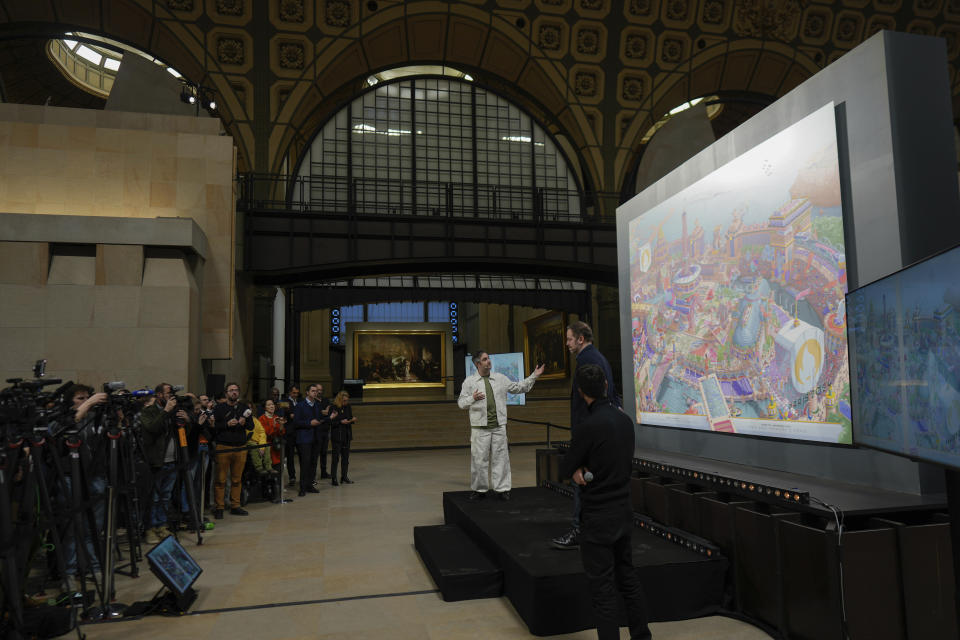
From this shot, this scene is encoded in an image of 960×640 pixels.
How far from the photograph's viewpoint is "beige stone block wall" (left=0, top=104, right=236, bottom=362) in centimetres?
1014

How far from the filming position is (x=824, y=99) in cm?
A: 505

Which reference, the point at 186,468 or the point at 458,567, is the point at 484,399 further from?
the point at 186,468

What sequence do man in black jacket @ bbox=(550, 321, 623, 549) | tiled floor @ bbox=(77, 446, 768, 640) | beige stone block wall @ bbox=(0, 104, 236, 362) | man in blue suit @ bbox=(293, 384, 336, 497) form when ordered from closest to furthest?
tiled floor @ bbox=(77, 446, 768, 640) < man in black jacket @ bbox=(550, 321, 623, 549) < man in blue suit @ bbox=(293, 384, 336, 497) < beige stone block wall @ bbox=(0, 104, 236, 362)

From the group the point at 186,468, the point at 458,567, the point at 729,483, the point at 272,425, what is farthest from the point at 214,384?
the point at 729,483

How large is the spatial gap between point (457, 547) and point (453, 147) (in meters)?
14.8

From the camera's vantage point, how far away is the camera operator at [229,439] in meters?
8.02

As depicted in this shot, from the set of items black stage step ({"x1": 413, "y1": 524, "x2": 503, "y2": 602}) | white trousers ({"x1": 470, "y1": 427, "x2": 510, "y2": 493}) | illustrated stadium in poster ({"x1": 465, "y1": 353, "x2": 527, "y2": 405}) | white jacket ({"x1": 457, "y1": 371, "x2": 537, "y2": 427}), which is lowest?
black stage step ({"x1": 413, "y1": 524, "x2": 503, "y2": 602})

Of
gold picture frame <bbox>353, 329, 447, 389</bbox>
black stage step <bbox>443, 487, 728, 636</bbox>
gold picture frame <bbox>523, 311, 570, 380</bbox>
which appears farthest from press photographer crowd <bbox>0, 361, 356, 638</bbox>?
gold picture frame <bbox>353, 329, 447, 389</bbox>

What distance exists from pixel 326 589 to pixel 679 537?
112 inches

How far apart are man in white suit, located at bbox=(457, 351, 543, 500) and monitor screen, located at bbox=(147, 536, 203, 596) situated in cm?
325

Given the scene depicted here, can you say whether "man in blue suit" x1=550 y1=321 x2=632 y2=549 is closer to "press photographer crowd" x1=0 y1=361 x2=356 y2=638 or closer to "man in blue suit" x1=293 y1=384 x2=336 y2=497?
"press photographer crowd" x1=0 y1=361 x2=356 y2=638

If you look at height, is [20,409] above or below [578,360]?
below

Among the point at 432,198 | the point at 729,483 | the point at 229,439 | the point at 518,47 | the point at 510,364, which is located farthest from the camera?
the point at 432,198

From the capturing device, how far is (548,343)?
2359 centimetres
